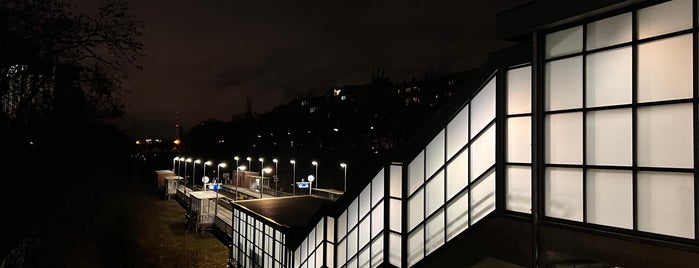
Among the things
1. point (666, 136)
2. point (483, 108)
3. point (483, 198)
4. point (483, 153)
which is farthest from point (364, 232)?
point (666, 136)

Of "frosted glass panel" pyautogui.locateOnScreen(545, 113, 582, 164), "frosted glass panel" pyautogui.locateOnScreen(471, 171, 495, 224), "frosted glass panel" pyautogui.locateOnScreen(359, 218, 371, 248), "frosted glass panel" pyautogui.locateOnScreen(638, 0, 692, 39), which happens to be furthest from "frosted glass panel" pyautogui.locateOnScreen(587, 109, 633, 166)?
→ "frosted glass panel" pyautogui.locateOnScreen(359, 218, 371, 248)

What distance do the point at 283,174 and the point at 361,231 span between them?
155 feet

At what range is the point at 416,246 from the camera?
37.4 feet

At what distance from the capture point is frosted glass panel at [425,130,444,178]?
34.3ft

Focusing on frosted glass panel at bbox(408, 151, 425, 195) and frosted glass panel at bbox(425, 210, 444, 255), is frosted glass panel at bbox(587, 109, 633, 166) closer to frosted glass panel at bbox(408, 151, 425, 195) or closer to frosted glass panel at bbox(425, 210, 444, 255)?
frosted glass panel at bbox(425, 210, 444, 255)

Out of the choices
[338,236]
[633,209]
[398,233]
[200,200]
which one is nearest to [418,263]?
[398,233]

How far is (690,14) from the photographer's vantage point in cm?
638

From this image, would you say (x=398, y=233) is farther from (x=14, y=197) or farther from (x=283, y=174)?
(x=283, y=174)

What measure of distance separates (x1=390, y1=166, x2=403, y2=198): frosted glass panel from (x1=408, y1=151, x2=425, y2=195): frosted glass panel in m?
0.29

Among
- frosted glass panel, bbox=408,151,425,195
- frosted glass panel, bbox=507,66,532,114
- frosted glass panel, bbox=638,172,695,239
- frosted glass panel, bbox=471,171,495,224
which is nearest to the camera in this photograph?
frosted glass panel, bbox=638,172,695,239

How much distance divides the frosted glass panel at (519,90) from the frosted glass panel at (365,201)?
222 inches

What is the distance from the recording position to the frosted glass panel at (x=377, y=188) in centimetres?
1262

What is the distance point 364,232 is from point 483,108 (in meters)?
5.99

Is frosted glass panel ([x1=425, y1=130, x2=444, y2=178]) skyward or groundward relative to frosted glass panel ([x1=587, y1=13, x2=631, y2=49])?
groundward
